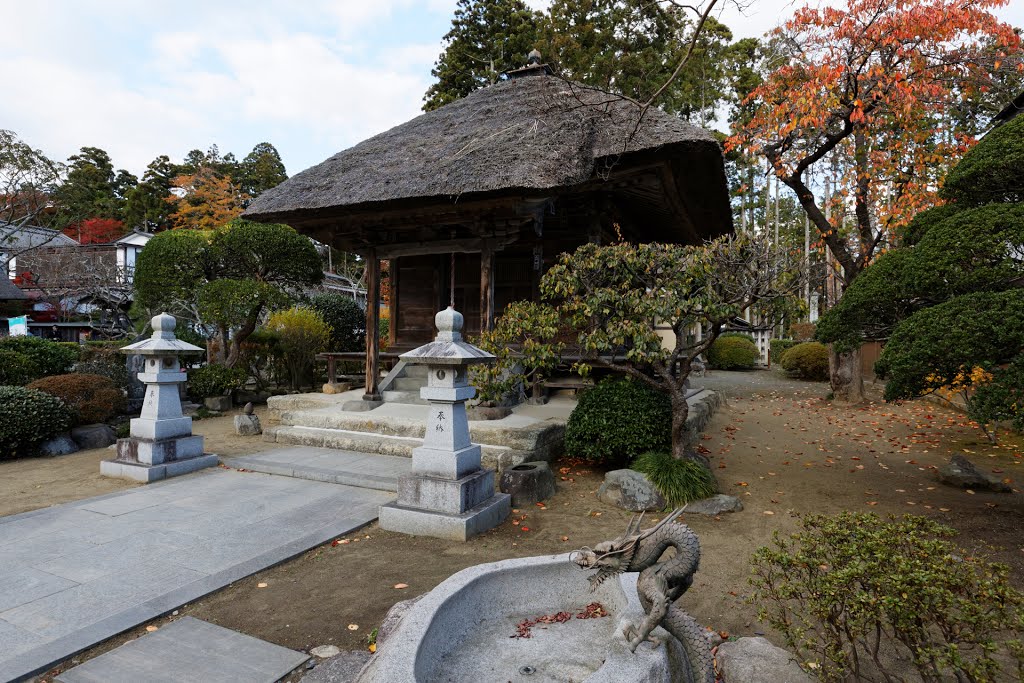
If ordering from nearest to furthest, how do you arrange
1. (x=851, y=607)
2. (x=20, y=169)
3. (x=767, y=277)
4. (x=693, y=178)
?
(x=851, y=607) < (x=767, y=277) < (x=693, y=178) < (x=20, y=169)

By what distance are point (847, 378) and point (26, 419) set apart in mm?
15576

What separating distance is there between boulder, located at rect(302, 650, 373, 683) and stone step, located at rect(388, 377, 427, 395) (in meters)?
6.65

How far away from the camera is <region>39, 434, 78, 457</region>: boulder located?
296 inches

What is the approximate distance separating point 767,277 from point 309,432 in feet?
21.4

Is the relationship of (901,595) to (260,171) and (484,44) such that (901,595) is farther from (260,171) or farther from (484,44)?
(260,171)

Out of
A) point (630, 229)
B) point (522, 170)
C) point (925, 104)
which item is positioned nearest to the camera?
point (522, 170)

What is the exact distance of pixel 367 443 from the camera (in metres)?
7.38

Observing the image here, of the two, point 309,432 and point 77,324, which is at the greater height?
point 77,324

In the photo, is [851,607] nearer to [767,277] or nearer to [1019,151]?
[767,277]

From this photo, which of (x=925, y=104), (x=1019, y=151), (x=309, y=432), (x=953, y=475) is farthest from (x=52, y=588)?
(x=925, y=104)

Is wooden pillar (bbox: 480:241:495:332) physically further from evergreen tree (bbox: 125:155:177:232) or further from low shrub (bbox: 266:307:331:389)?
evergreen tree (bbox: 125:155:177:232)

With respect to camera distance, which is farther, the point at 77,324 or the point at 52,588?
the point at 77,324

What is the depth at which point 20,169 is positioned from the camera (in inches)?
523

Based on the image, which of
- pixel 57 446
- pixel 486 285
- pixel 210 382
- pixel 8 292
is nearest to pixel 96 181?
pixel 8 292
